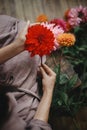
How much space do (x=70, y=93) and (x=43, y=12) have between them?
0.78 m

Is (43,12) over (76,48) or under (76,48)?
over

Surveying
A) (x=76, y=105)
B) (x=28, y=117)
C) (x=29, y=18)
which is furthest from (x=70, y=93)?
(x=29, y=18)

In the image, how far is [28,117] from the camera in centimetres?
141

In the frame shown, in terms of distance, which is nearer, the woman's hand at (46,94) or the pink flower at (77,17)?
the woman's hand at (46,94)

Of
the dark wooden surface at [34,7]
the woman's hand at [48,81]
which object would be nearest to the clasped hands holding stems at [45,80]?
the woman's hand at [48,81]

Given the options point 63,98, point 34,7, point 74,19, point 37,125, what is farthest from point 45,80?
point 34,7

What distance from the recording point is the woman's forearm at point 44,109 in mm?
1333

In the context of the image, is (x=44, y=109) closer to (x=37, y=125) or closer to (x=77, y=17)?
(x=37, y=125)

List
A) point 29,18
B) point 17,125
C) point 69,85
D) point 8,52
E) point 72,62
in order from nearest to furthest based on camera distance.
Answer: point 17,125 → point 8,52 → point 69,85 → point 72,62 → point 29,18

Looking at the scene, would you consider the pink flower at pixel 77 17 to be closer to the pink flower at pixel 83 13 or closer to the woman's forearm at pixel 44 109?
the pink flower at pixel 83 13

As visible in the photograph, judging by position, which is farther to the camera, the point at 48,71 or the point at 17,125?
the point at 48,71

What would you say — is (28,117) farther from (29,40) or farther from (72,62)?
(72,62)

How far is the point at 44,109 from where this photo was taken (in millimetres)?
1360

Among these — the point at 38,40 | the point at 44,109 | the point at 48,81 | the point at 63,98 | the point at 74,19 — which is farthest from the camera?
the point at 74,19
